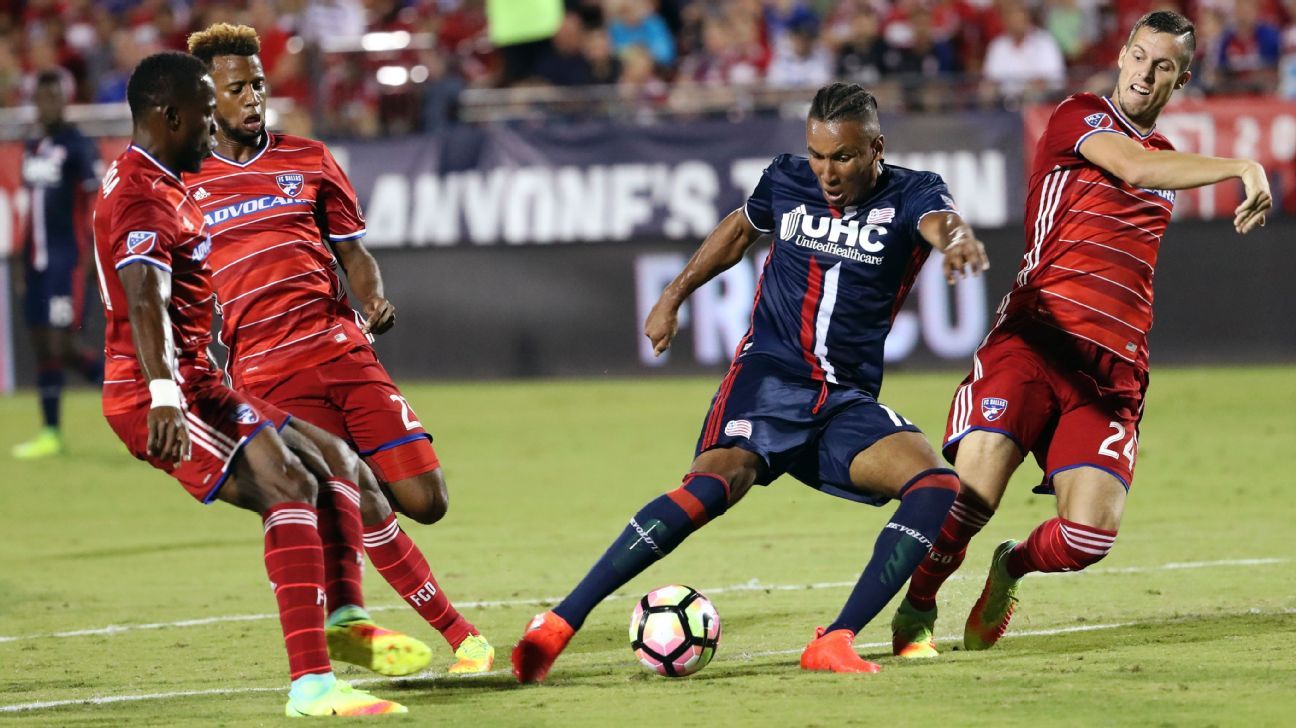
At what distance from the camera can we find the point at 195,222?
5.88 m

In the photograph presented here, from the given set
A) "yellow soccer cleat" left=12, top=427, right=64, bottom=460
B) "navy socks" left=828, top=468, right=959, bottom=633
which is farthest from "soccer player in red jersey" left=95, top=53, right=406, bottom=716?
"yellow soccer cleat" left=12, top=427, right=64, bottom=460

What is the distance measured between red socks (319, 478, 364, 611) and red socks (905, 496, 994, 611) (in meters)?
1.96

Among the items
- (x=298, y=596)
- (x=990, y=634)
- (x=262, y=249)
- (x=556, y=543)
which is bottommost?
(x=556, y=543)

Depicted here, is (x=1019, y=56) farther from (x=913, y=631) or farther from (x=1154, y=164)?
(x=913, y=631)

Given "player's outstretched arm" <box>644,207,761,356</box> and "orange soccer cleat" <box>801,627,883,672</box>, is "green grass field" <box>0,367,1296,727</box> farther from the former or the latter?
"player's outstretched arm" <box>644,207,761,356</box>

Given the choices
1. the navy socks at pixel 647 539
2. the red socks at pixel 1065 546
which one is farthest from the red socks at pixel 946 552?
the navy socks at pixel 647 539

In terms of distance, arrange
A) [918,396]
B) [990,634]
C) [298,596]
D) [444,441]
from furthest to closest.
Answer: [918,396] < [444,441] < [990,634] < [298,596]

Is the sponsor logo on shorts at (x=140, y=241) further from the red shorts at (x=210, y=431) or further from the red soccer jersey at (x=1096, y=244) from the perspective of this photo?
the red soccer jersey at (x=1096, y=244)

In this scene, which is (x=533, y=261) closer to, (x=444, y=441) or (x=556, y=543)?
(x=444, y=441)

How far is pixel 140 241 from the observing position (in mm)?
5598

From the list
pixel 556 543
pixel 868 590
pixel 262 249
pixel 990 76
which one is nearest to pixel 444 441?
pixel 556 543

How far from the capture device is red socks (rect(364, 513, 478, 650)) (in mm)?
6727

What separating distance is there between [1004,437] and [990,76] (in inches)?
464

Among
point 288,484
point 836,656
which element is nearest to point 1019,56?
point 836,656
